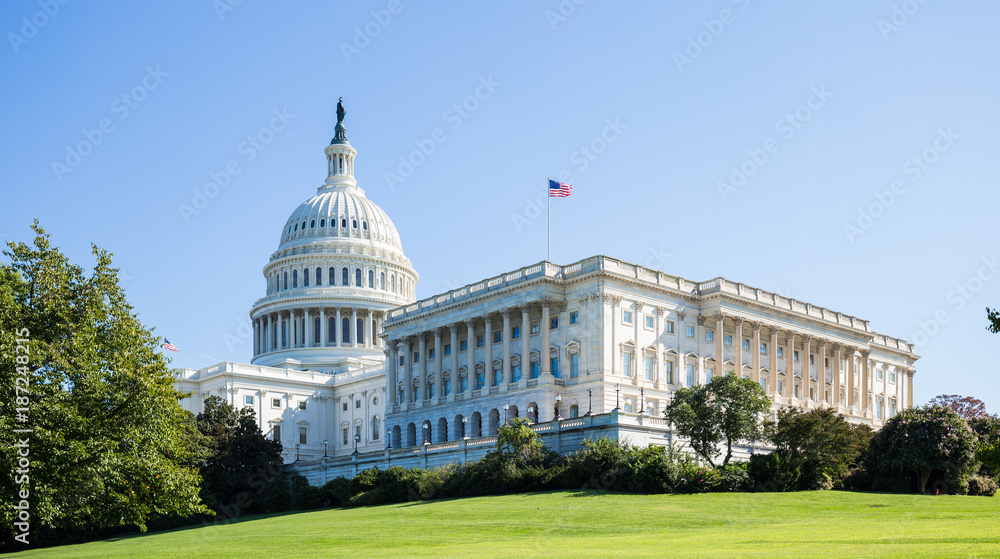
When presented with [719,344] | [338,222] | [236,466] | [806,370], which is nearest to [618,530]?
[236,466]

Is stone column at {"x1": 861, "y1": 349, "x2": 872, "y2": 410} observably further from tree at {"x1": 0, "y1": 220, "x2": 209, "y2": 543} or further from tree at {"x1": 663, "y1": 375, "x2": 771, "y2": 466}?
tree at {"x1": 0, "y1": 220, "x2": 209, "y2": 543}

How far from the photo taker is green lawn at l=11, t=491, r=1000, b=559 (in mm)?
33938

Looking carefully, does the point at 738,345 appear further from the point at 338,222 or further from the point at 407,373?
the point at 338,222

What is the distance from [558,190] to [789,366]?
3133cm

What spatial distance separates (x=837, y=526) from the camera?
138ft

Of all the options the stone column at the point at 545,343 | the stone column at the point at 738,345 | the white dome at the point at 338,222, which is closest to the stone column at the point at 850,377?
the stone column at the point at 738,345

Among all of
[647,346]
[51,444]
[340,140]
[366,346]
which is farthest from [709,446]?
[340,140]

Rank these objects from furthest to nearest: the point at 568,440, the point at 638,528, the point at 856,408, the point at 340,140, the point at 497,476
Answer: the point at 340,140, the point at 856,408, the point at 568,440, the point at 497,476, the point at 638,528

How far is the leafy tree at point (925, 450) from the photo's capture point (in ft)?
217

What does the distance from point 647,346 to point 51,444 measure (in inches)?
2411

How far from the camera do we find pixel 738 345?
97.3m

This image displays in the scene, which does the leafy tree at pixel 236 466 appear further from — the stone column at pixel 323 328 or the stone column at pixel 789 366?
the stone column at pixel 323 328

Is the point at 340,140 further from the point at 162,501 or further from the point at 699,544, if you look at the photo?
the point at 699,544

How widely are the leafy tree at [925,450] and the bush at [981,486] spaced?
39.3 inches
